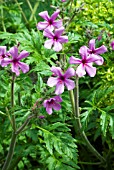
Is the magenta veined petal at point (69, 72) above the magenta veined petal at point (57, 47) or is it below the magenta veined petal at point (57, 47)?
below

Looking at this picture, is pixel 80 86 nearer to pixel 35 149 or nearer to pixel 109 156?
pixel 109 156

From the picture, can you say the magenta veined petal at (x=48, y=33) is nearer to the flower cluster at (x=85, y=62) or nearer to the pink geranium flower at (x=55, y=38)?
the pink geranium flower at (x=55, y=38)

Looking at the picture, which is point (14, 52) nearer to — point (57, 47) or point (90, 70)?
point (57, 47)

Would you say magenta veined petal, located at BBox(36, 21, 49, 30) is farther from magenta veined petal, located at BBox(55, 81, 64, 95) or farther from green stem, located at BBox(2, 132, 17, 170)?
Answer: green stem, located at BBox(2, 132, 17, 170)

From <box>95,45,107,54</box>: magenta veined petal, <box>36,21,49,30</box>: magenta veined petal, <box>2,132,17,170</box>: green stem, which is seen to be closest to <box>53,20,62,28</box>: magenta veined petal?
<box>36,21,49,30</box>: magenta veined petal

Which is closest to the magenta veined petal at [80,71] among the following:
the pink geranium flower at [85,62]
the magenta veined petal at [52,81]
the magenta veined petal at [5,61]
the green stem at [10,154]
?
the pink geranium flower at [85,62]

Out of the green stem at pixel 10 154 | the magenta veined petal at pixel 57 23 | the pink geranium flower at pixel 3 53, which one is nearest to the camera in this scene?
the pink geranium flower at pixel 3 53

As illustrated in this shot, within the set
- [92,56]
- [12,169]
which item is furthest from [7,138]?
[92,56]

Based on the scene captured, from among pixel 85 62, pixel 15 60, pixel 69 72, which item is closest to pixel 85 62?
pixel 85 62
